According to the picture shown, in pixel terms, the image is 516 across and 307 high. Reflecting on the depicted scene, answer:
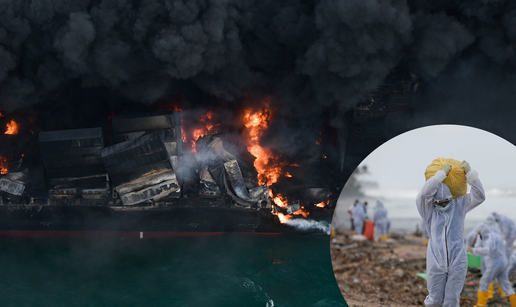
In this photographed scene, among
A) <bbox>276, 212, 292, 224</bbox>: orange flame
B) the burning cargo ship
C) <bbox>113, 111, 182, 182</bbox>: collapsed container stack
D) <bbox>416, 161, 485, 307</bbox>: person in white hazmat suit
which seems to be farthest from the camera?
<bbox>276, 212, 292, 224</bbox>: orange flame

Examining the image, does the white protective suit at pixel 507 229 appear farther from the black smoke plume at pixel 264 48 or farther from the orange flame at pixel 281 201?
the orange flame at pixel 281 201

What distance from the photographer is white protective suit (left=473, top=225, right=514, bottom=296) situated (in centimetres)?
761

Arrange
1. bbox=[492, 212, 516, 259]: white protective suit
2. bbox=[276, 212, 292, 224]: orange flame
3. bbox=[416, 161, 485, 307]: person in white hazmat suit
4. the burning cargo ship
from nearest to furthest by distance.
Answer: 1. bbox=[416, 161, 485, 307]: person in white hazmat suit
2. bbox=[492, 212, 516, 259]: white protective suit
3. the burning cargo ship
4. bbox=[276, 212, 292, 224]: orange flame

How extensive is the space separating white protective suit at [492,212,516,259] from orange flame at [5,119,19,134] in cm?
1611

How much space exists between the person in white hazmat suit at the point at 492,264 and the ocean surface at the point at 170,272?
293 centimetres

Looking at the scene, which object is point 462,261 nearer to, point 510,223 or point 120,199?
point 510,223

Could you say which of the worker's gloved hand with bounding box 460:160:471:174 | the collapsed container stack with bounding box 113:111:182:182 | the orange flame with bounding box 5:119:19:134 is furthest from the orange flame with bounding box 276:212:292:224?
the orange flame with bounding box 5:119:19:134

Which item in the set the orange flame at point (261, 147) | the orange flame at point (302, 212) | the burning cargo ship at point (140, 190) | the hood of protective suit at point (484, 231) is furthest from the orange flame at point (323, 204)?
the hood of protective suit at point (484, 231)

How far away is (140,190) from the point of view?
11781mm

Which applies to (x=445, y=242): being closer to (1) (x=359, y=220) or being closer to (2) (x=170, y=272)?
(1) (x=359, y=220)

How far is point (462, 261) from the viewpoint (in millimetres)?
3902

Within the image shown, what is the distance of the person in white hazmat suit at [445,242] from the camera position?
3.89 m

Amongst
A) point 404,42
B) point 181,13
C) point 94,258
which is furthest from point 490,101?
point 94,258

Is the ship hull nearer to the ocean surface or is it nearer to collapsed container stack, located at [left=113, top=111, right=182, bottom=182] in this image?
the ocean surface
